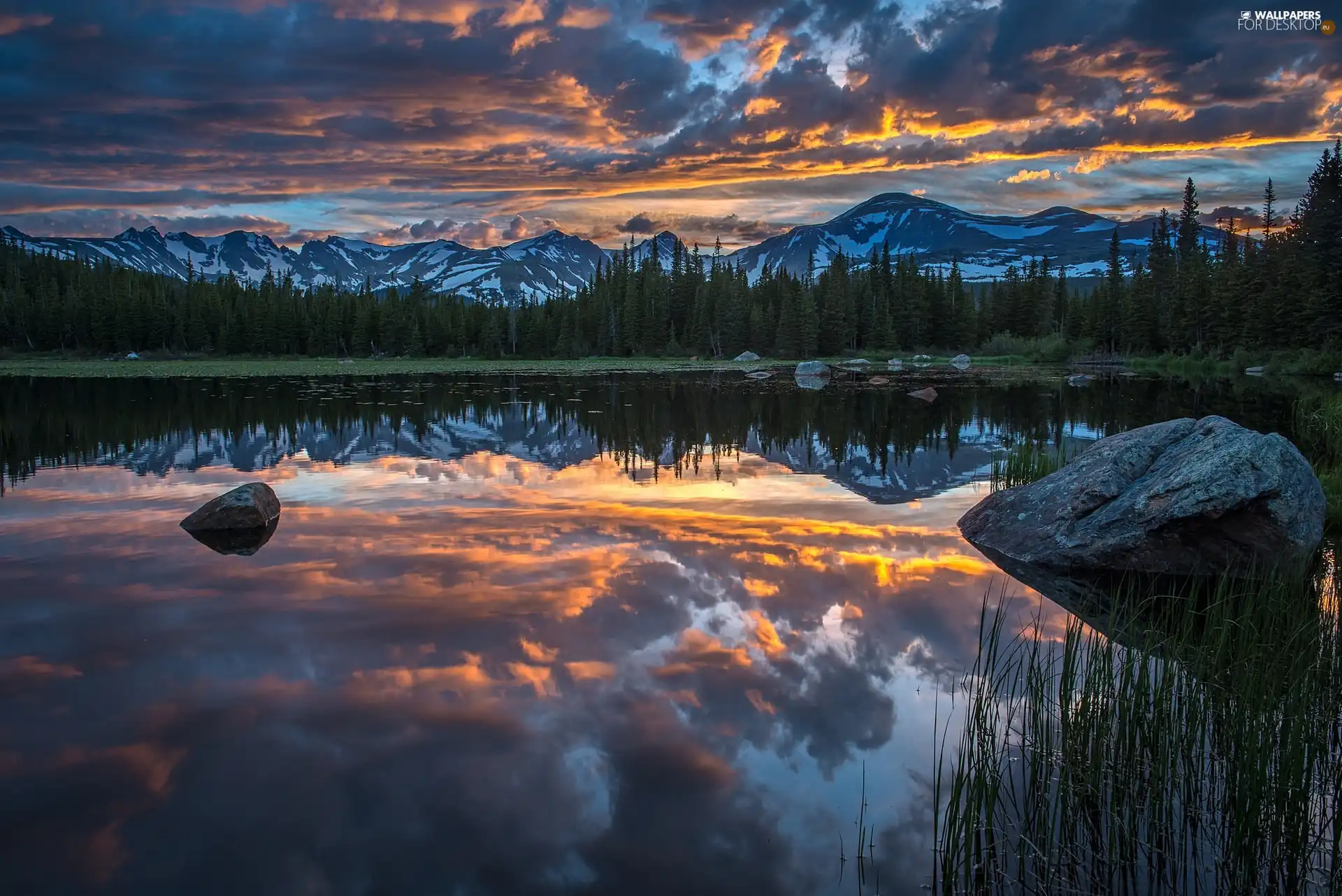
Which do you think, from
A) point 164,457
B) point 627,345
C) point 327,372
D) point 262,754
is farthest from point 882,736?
point 627,345

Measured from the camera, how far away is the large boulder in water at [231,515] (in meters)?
13.4

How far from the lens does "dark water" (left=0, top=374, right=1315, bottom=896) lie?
500 centimetres

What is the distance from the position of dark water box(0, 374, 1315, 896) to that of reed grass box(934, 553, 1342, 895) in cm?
52

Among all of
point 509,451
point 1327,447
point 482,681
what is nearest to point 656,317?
point 509,451

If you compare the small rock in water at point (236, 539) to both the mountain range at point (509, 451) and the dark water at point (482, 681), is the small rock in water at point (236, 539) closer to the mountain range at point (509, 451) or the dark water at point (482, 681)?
the dark water at point (482, 681)

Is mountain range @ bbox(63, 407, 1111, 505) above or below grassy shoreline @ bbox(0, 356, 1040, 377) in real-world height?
below

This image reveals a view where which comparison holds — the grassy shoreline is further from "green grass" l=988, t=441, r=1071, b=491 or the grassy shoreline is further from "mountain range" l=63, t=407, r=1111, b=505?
"green grass" l=988, t=441, r=1071, b=491

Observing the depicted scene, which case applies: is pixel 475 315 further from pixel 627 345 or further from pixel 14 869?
pixel 14 869

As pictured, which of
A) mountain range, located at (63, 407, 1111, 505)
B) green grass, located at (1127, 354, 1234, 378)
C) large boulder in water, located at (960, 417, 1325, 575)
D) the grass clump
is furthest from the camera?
green grass, located at (1127, 354, 1234, 378)

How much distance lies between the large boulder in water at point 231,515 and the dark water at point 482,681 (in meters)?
0.45

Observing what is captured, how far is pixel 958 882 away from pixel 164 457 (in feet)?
73.6

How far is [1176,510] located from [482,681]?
8743mm

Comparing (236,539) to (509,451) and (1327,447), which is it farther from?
(1327,447)

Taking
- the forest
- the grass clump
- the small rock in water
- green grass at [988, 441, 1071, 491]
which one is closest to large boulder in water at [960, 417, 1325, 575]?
the grass clump
